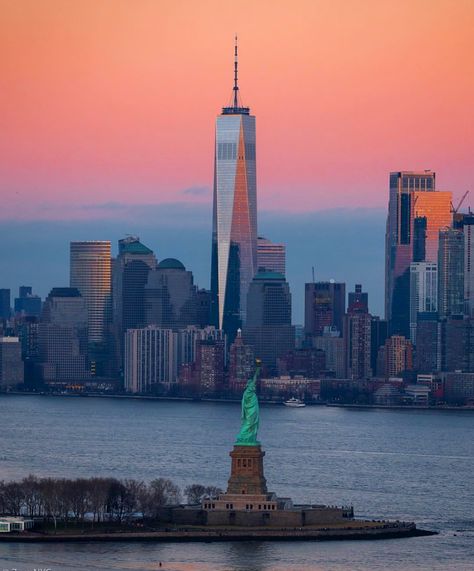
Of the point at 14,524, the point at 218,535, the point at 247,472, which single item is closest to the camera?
the point at 218,535

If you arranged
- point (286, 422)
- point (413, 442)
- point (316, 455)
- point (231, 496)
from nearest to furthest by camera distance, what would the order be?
point (231, 496), point (316, 455), point (413, 442), point (286, 422)

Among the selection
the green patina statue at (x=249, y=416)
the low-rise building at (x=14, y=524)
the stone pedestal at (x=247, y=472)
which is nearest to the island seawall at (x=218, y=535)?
the low-rise building at (x=14, y=524)

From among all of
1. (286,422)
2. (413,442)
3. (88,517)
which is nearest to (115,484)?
(88,517)

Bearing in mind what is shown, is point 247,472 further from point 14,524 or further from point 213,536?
point 14,524

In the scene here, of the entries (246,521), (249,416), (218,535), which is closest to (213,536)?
(218,535)

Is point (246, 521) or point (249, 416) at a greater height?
point (249, 416)

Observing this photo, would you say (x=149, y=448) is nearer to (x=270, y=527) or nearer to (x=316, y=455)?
(x=316, y=455)

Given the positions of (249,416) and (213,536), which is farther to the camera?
(249,416)

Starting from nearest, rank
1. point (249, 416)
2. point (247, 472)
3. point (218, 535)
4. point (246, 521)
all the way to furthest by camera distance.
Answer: point (218, 535) < point (246, 521) < point (247, 472) < point (249, 416)

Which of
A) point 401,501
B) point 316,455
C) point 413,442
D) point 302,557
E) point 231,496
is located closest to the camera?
→ point 302,557
